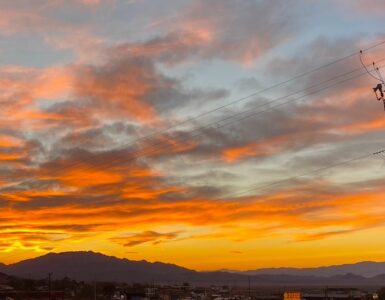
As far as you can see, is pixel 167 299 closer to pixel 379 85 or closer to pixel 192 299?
pixel 192 299

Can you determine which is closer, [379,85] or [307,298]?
[379,85]

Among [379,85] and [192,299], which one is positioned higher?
[379,85]

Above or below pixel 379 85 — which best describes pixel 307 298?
below

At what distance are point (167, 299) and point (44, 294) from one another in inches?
1726

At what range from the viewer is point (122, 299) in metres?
176

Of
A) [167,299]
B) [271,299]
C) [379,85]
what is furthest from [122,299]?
[379,85]

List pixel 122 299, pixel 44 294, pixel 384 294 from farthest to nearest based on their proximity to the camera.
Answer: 1. pixel 44 294
2. pixel 122 299
3. pixel 384 294

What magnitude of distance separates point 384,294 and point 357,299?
25863 mm

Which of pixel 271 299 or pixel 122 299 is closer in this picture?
pixel 122 299

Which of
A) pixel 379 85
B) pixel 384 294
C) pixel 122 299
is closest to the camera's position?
pixel 379 85

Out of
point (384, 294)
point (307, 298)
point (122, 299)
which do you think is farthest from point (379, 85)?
point (307, 298)

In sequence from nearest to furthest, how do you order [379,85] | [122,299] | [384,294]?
[379,85] → [384,294] → [122,299]

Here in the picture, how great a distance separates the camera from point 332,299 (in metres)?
186

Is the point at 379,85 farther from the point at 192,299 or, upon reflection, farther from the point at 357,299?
the point at 192,299
